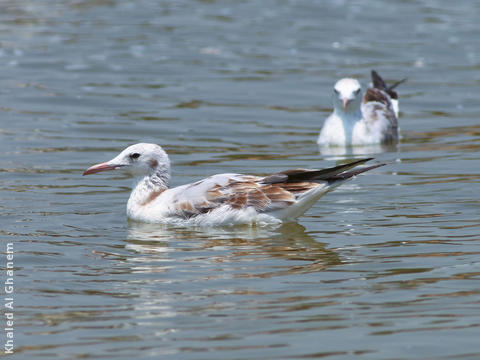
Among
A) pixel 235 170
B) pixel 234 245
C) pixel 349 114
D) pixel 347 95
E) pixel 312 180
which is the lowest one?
pixel 234 245

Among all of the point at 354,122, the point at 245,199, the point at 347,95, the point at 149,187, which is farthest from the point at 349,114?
the point at 245,199

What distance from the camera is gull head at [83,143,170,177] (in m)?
10.8

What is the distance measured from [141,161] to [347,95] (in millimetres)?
5007

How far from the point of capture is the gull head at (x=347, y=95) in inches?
594

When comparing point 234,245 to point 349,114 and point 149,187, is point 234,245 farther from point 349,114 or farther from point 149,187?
point 349,114

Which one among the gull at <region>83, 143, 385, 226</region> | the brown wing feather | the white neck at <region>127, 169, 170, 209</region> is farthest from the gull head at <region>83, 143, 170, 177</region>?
the brown wing feather

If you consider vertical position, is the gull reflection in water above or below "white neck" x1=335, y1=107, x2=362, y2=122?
below

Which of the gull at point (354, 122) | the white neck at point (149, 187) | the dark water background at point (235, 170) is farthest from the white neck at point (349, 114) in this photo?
the white neck at point (149, 187)

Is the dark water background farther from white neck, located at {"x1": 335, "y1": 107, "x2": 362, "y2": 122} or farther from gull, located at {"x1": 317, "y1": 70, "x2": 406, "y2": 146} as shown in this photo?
white neck, located at {"x1": 335, "y1": 107, "x2": 362, "y2": 122}

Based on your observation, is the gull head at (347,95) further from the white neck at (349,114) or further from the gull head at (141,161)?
the gull head at (141,161)

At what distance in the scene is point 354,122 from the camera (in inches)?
610

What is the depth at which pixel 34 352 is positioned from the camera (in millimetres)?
6660

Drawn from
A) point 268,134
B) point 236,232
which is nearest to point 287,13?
point 268,134

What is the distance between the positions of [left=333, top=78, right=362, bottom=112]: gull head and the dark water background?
76 centimetres
